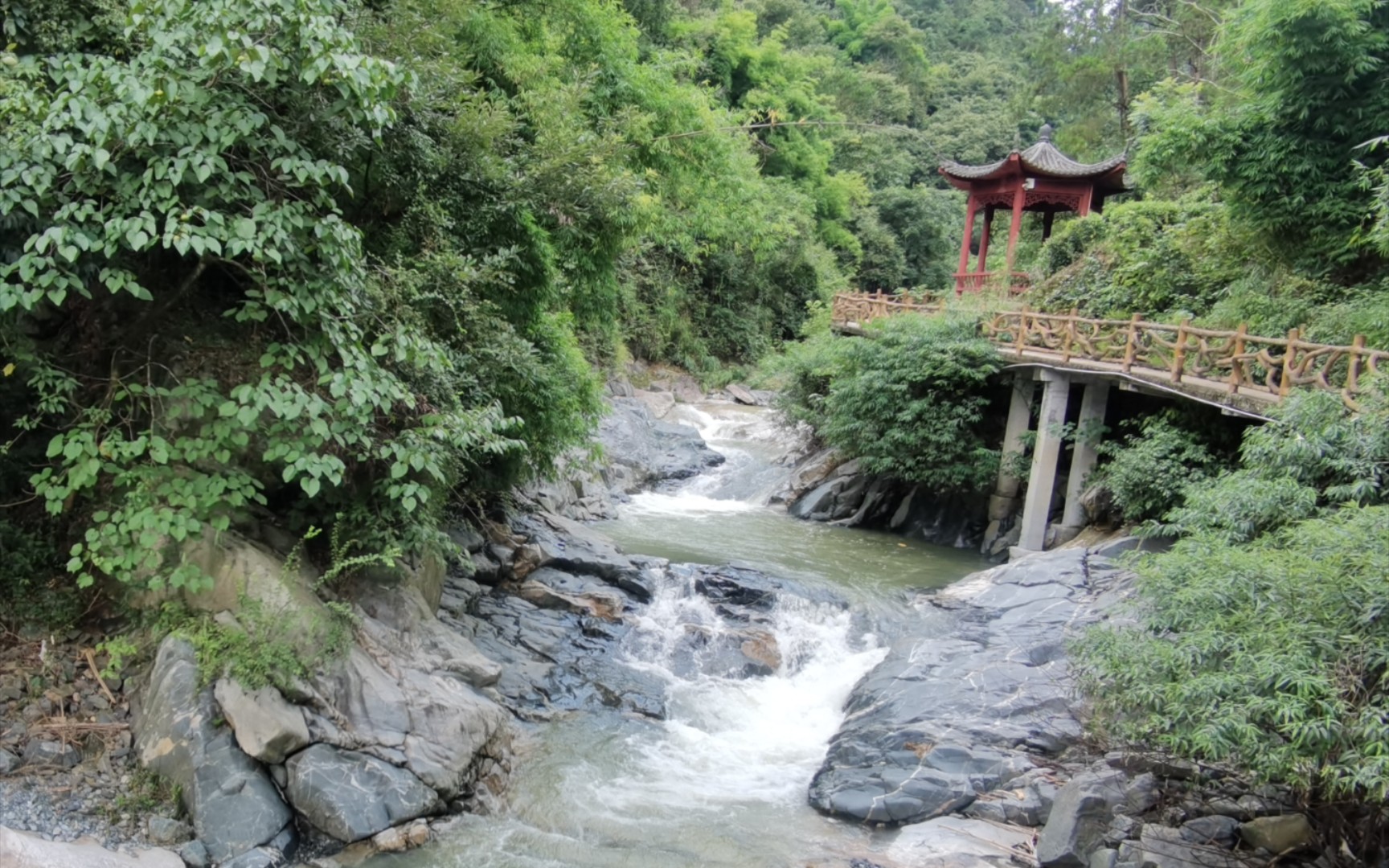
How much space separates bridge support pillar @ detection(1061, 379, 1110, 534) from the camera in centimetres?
1262

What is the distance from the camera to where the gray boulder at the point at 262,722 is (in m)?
5.16

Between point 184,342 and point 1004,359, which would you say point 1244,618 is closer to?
point 184,342

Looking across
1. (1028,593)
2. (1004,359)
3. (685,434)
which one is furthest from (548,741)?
(685,434)

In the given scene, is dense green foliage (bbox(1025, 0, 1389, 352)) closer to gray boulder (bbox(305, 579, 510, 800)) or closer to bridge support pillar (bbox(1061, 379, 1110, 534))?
bridge support pillar (bbox(1061, 379, 1110, 534))

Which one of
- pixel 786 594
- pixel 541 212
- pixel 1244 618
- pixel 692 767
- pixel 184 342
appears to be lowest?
pixel 692 767

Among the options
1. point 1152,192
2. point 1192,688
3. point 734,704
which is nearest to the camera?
point 1192,688

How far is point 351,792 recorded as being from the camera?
5.32 m

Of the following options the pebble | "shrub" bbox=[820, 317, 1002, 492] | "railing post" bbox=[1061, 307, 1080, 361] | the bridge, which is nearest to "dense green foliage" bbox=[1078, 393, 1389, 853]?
the bridge

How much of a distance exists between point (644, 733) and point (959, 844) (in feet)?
9.39

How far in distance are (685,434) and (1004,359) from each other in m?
7.86

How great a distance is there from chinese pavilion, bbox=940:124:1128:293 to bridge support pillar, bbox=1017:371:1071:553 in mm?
7034

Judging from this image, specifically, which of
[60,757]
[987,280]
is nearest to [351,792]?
[60,757]

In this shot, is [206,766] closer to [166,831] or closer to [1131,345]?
[166,831]

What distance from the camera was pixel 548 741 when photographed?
23.8 feet
